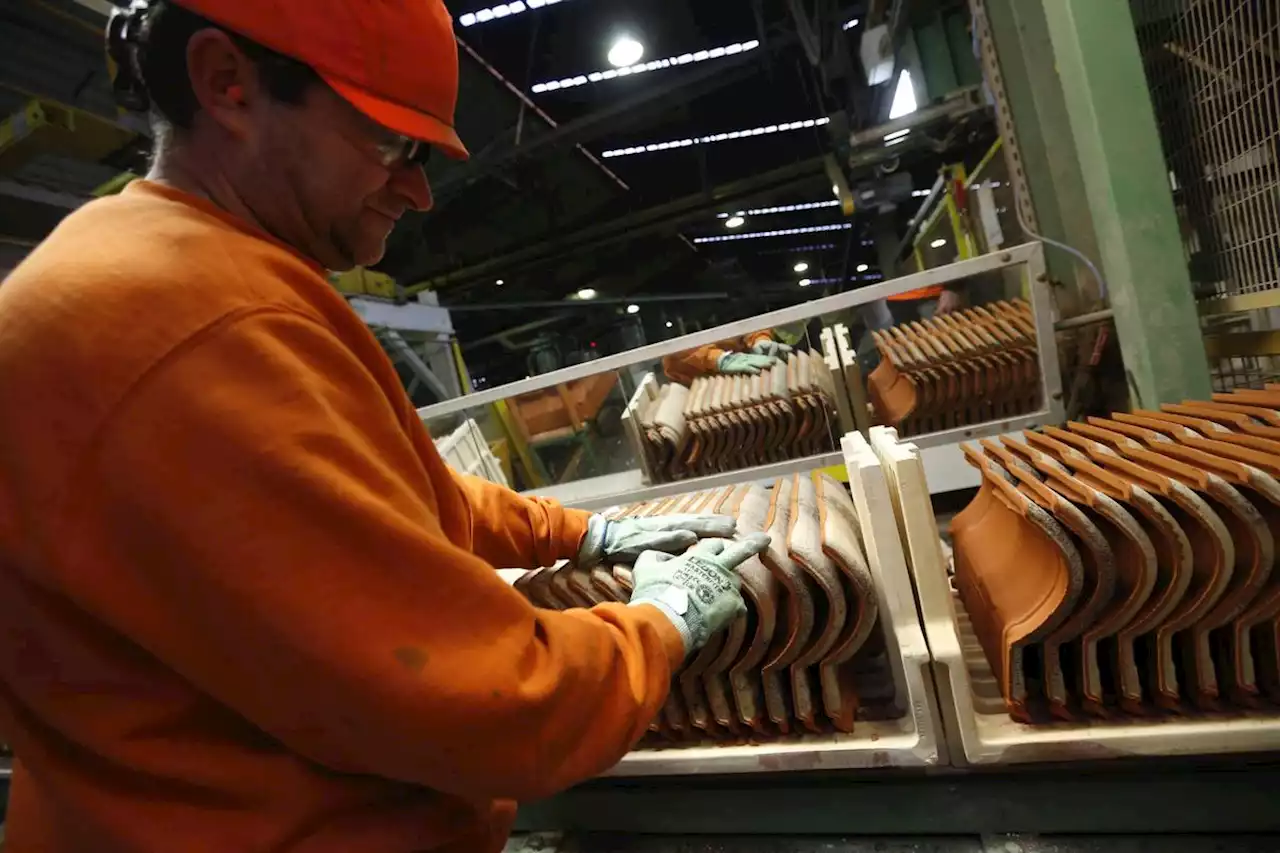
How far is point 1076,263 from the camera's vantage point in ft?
10.6

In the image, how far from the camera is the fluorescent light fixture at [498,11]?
5750 millimetres

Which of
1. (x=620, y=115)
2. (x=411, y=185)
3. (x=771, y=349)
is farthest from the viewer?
(x=620, y=115)

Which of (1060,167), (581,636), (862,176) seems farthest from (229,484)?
(862,176)

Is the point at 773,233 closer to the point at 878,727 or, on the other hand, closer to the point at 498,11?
the point at 498,11

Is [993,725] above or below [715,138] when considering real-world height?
below

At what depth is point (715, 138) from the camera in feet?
30.6

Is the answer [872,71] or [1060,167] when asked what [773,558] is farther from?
[872,71]

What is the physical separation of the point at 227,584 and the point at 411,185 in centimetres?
71

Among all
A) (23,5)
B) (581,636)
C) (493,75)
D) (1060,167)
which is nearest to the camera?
(581,636)

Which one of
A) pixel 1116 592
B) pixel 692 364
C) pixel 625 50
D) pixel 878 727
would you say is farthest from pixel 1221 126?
pixel 625 50

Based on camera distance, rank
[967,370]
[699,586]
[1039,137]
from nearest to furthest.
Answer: [699,586] < [1039,137] < [967,370]

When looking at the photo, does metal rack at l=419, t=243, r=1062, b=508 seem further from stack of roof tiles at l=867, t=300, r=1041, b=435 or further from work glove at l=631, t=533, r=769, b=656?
work glove at l=631, t=533, r=769, b=656

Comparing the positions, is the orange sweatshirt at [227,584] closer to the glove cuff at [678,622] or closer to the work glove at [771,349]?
the glove cuff at [678,622]

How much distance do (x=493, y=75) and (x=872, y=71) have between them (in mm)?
3818
